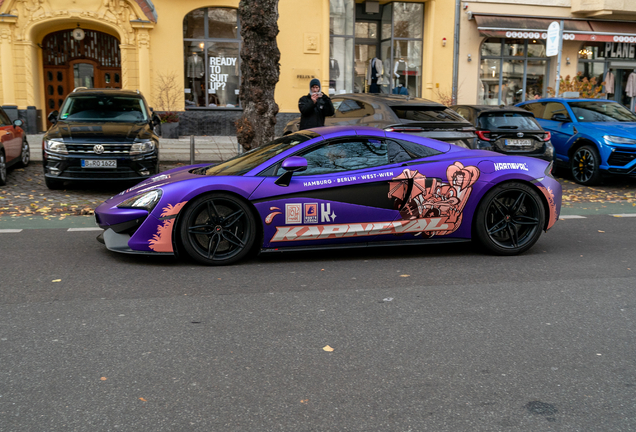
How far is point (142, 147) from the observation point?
1065cm

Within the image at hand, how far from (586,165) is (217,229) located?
9.32 metres

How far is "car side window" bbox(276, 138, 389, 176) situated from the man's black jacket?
410 centimetres

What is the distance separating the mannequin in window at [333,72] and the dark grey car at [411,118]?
36.8 feet

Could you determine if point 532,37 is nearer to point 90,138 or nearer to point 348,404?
point 90,138

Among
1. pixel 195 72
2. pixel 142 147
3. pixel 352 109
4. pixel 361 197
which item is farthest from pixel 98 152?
pixel 195 72

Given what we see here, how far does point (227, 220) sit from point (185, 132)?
15.2m

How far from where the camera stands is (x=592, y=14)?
23344 millimetres

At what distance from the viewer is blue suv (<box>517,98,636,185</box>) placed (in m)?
12.4

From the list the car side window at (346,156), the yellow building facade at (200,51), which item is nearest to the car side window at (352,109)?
the car side window at (346,156)

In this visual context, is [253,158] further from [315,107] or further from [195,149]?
[195,149]

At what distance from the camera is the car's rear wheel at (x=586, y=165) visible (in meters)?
12.6

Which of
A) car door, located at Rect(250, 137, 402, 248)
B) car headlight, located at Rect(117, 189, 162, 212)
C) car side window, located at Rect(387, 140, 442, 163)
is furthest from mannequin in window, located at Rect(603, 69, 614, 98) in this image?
car headlight, located at Rect(117, 189, 162, 212)

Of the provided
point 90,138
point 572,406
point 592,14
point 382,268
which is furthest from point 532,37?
point 572,406

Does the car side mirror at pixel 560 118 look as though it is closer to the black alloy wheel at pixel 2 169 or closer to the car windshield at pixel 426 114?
the car windshield at pixel 426 114
